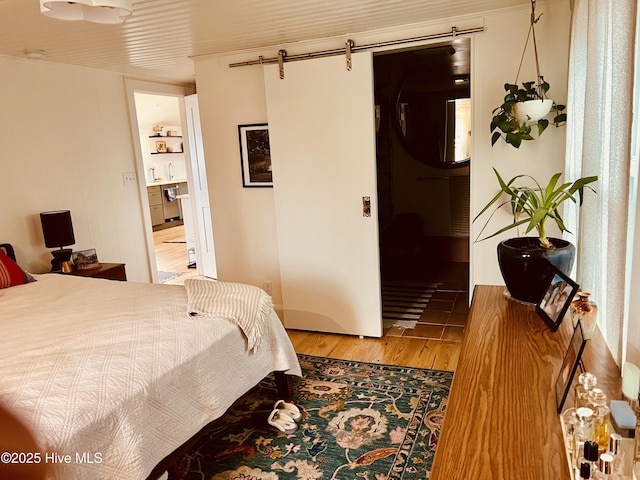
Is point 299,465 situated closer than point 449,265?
Yes

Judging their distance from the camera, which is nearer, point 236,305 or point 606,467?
point 606,467

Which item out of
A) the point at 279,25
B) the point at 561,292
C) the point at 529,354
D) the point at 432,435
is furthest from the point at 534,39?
the point at 432,435

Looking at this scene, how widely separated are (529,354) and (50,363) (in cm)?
169

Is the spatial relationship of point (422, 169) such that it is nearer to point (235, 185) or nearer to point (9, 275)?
point (235, 185)

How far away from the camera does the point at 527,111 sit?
8.50 ft

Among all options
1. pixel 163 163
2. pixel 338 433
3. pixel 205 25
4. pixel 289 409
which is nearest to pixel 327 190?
pixel 205 25

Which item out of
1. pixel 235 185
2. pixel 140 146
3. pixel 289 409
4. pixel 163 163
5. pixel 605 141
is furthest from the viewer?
pixel 163 163

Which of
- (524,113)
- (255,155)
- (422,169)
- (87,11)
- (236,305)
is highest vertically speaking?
(87,11)

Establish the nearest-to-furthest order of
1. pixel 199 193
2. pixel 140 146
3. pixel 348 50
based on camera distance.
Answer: pixel 348 50, pixel 140 146, pixel 199 193

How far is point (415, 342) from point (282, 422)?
53.8 inches

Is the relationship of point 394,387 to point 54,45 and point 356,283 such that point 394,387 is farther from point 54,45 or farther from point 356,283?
point 54,45

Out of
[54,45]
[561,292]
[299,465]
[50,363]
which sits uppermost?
[54,45]

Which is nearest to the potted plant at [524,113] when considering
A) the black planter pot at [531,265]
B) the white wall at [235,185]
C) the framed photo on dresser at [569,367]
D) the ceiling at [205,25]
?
the ceiling at [205,25]

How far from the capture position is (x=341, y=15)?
2867 millimetres
